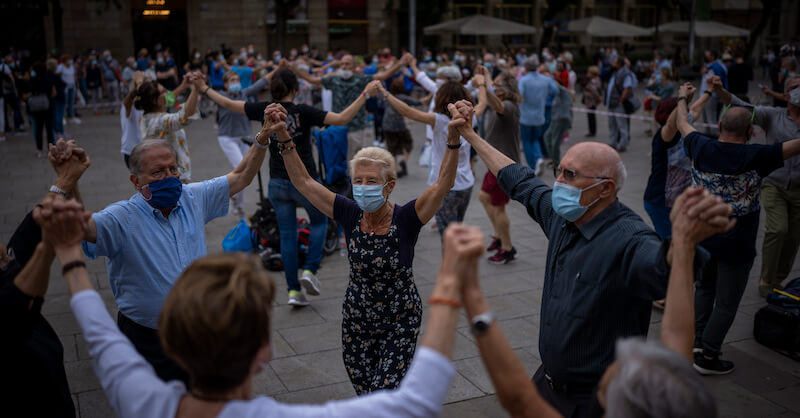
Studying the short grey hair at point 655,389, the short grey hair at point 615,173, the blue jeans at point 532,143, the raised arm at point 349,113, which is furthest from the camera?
the blue jeans at point 532,143

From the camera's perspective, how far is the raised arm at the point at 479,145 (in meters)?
3.45

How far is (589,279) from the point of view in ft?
8.95

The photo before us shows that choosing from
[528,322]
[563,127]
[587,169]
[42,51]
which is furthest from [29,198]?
[42,51]

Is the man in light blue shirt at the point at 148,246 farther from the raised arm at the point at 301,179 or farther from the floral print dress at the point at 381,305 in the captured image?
the floral print dress at the point at 381,305

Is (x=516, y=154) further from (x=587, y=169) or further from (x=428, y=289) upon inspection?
(x=587, y=169)

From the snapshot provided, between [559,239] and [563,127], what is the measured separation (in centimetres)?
1030

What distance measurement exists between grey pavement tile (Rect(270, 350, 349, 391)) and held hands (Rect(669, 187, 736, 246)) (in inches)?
127

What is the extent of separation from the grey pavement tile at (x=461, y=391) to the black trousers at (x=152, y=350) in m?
1.92

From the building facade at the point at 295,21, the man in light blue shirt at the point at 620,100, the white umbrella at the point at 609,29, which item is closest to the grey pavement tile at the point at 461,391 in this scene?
the man in light blue shirt at the point at 620,100

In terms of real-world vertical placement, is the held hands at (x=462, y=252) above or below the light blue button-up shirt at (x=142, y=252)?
above

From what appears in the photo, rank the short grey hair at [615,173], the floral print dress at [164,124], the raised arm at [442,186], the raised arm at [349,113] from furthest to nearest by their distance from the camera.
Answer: the floral print dress at [164,124], the raised arm at [349,113], the raised arm at [442,186], the short grey hair at [615,173]

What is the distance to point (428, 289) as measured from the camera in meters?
6.67

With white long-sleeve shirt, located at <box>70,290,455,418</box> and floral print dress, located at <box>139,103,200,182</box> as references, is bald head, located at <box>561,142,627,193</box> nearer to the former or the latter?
white long-sleeve shirt, located at <box>70,290,455,418</box>

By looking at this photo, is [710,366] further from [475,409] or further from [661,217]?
[475,409]
